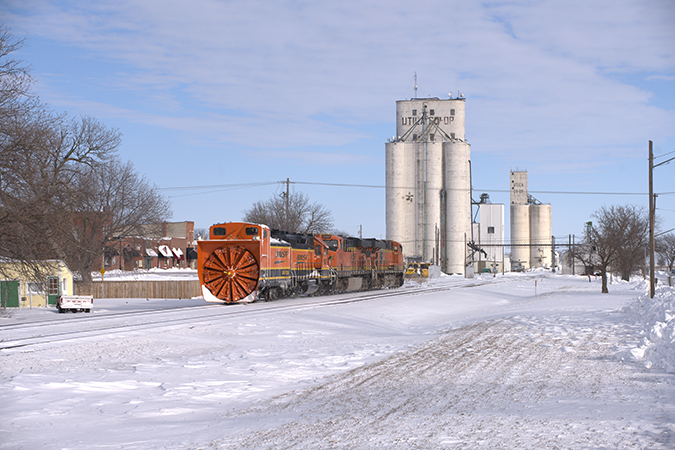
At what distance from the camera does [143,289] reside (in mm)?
42125

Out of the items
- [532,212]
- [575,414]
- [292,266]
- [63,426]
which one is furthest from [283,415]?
[532,212]

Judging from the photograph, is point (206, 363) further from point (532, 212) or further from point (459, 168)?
point (532, 212)

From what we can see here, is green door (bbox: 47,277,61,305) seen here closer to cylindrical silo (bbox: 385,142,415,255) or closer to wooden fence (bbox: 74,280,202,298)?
wooden fence (bbox: 74,280,202,298)

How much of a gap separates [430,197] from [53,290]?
6408cm

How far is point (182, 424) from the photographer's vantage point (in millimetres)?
7945

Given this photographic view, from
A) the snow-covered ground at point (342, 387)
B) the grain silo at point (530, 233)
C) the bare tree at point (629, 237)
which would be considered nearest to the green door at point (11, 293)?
the snow-covered ground at point (342, 387)

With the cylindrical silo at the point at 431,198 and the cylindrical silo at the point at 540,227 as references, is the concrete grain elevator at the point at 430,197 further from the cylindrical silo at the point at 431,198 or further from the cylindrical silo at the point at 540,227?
the cylindrical silo at the point at 540,227

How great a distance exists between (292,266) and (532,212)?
110266 mm

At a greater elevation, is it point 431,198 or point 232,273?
point 431,198

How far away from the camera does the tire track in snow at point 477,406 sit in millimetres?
6957

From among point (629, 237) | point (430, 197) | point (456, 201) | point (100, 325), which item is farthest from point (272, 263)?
point (456, 201)

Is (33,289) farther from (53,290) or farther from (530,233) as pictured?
(530,233)

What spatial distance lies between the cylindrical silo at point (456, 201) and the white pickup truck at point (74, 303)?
67976 mm

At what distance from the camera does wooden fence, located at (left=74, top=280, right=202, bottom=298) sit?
4144cm
